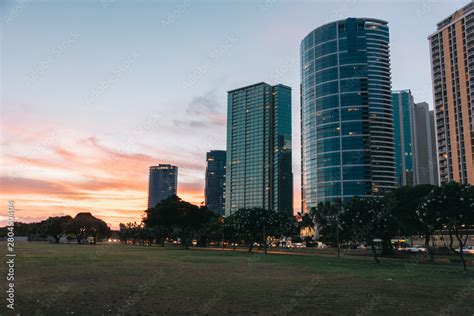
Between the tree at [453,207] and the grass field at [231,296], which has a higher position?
the tree at [453,207]

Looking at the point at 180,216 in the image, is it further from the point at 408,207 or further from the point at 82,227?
the point at 408,207

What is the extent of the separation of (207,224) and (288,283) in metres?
98.1

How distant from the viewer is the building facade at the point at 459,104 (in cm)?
18512

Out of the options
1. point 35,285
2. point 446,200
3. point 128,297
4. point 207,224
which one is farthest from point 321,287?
point 207,224

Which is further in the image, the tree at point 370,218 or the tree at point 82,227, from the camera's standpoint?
the tree at point 82,227

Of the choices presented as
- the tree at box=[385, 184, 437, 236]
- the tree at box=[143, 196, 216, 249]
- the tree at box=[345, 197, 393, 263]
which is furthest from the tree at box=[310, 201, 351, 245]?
the tree at box=[143, 196, 216, 249]

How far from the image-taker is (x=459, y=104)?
630 ft

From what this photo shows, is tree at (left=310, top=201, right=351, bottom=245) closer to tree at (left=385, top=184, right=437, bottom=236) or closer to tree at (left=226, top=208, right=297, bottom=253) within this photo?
tree at (left=385, top=184, right=437, bottom=236)

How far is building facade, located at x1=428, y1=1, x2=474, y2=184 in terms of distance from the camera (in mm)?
185125

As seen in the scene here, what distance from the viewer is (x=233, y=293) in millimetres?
19172

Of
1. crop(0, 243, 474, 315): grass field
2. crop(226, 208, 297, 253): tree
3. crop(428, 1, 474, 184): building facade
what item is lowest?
crop(0, 243, 474, 315): grass field

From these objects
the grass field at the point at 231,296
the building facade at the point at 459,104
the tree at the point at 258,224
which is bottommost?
the grass field at the point at 231,296

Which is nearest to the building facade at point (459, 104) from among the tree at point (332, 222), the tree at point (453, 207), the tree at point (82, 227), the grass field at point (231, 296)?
the tree at point (332, 222)

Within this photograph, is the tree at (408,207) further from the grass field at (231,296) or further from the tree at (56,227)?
the tree at (56,227)
